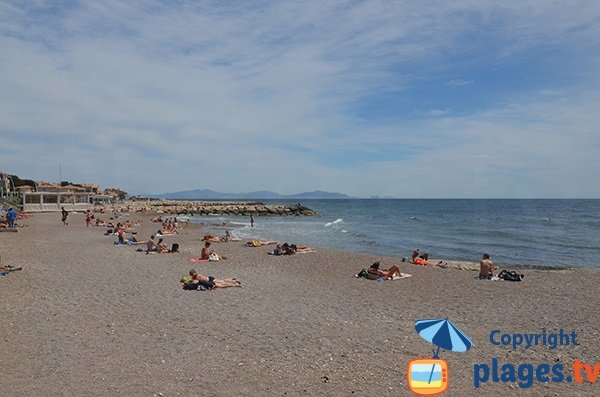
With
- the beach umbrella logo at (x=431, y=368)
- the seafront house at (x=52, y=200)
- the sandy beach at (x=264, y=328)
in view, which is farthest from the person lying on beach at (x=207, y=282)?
the seafront house at (x=52, y=200)

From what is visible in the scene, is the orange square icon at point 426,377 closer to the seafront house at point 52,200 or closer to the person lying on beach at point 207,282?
the person lying on beach at point 207,282

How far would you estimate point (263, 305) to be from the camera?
11930mm

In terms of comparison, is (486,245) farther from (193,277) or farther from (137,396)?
(137,396)

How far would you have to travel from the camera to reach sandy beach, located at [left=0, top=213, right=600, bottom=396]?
698 centimetres

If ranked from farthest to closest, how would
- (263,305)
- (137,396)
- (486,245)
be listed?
(486,245)
(263,305)
(137,396)

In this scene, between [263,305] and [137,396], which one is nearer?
[137,396]

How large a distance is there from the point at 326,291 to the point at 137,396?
8.28 metres

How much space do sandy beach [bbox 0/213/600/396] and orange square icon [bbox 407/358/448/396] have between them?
0.36 meters

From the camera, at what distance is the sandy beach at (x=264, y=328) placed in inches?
275

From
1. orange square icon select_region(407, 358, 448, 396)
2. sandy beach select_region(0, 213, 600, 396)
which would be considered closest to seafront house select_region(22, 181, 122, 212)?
sandy beach select_region(0, 213, 600, 396)

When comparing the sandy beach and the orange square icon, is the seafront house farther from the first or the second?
the orange square icon

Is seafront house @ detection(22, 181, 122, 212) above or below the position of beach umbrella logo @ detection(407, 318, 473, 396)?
above

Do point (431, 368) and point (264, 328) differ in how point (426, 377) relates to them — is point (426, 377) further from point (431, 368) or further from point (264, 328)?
point (264, 328)

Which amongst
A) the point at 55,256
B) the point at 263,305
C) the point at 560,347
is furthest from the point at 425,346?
the point at 55,256
